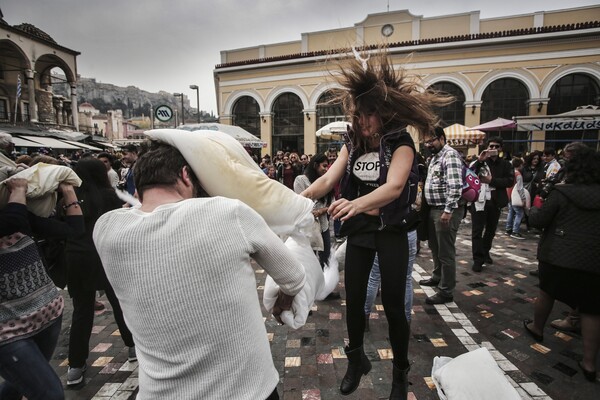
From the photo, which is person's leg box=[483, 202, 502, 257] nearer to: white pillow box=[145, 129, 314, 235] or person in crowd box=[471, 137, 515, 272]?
person in crowd box=[471, 137, 515, 272]

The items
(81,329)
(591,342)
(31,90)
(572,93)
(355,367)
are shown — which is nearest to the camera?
(355,367)

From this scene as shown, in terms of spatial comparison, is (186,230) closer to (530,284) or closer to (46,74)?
(530,284)

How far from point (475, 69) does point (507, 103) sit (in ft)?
9.53

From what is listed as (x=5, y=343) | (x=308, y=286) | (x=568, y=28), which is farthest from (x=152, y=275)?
(x=568, y=28)

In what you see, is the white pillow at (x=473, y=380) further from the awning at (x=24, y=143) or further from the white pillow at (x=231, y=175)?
the awning at (x=24, y=143)

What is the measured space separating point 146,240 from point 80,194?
111 inches

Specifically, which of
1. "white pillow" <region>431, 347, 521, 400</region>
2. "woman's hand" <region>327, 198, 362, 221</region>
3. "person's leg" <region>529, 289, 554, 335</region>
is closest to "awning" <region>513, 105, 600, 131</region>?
"person's leg" <region>529, 289, 554, 335</region>

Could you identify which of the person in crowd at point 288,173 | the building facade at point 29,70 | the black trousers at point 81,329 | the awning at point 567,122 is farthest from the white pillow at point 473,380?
the building facade at point 29,70

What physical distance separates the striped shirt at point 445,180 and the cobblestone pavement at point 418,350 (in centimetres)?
147

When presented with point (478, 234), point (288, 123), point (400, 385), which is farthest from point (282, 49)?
point (400, 385)

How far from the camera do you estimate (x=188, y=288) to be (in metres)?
1.07

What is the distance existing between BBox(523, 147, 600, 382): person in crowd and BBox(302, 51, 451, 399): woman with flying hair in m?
1.67

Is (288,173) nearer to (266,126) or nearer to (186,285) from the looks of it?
(186,285)

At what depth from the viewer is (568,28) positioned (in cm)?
1720
